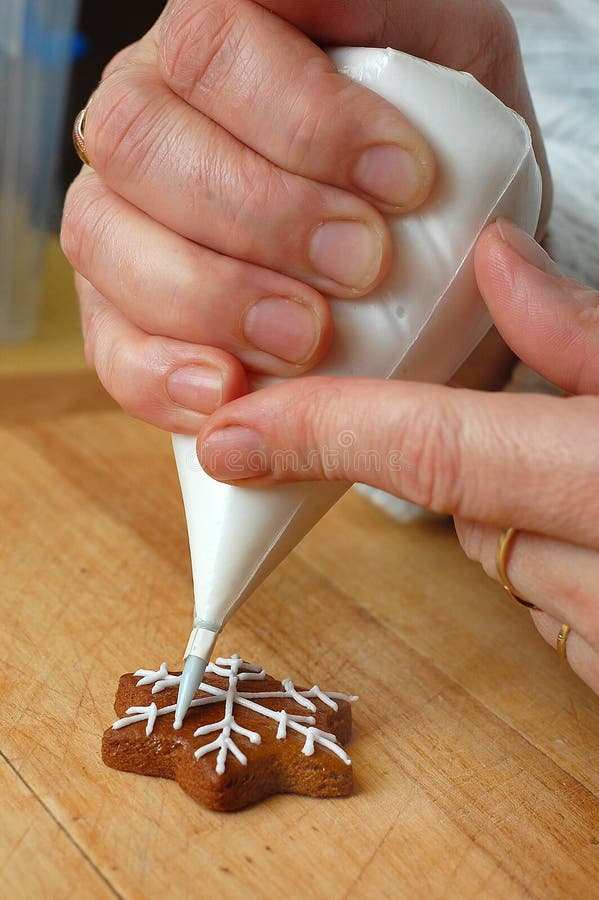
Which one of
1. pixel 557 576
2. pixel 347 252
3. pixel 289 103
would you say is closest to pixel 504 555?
pixel 557 576

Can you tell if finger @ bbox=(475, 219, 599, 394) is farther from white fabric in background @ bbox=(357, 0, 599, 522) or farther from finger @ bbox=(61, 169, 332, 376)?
white fabric in background @ bbox=(357, 0, 599, 522)

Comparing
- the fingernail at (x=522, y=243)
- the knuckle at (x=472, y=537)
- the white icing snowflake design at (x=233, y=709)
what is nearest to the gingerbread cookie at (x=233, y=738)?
the white icing snowflake design at (x=233, y=709)

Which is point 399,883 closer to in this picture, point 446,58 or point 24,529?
point 24,529

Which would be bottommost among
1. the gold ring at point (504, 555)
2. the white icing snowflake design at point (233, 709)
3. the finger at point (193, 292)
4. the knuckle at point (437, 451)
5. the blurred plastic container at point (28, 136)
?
the blurred plastic container at point (28, 136)

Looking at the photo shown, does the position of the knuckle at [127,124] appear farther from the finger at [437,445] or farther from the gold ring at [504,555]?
the gold ring at [504,555]

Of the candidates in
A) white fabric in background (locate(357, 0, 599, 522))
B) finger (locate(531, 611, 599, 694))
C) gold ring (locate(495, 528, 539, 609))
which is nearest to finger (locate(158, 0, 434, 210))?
gold ring (locate(495, 528, 539, 609))
